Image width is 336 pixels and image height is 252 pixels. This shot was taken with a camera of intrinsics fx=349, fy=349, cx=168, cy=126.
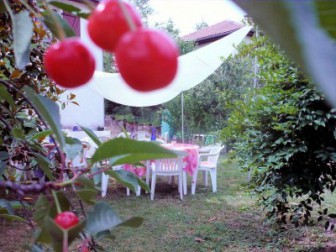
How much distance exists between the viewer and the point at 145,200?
14.7 ft

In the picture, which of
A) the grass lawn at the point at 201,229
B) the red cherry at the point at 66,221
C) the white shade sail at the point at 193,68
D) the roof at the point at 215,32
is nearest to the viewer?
the red cherry at the point at 66,221

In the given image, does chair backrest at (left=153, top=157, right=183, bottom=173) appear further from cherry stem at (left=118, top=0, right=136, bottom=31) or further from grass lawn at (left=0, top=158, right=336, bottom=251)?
cherry stem at (left=118, top=0, right=136, bottom=31)

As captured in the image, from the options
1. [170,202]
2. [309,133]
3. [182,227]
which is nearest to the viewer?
[309,133]

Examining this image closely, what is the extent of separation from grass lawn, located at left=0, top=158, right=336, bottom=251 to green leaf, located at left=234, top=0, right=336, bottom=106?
2.76 metres

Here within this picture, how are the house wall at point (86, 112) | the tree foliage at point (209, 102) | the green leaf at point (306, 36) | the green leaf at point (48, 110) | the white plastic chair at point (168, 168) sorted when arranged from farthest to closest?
the tree foliage at point (209, 102) < the house wall at point (86, 112) < the white plastic chair at point (168, 168) < the green leaf at point (48, 110) < the green leaf at point (306, 36)

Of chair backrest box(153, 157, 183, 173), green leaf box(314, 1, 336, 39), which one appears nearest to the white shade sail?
chair backrest box(153, 157, 183, 173)

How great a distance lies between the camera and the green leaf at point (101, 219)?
1.64 feet

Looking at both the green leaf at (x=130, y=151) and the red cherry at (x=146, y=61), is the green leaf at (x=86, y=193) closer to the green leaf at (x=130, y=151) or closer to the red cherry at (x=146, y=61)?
the green leaf at (x=130, y=151)

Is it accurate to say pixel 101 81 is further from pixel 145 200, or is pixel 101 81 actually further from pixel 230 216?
pixel 230 216

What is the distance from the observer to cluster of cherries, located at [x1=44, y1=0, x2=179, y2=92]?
24 centimetres

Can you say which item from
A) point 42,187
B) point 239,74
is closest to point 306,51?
point 42,187

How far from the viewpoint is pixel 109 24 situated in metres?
0.27

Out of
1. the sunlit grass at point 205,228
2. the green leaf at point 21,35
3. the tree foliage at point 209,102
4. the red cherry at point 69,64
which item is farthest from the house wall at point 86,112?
the red cherry at point 69,64

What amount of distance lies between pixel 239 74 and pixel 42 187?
912cm
